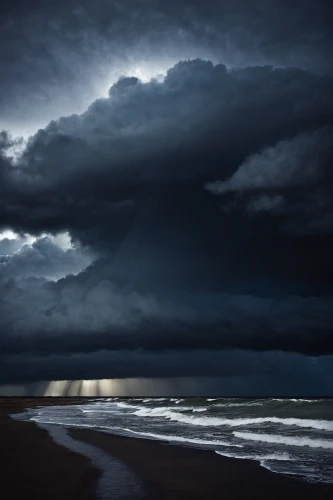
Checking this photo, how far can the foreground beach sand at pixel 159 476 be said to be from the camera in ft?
Result: 36.1

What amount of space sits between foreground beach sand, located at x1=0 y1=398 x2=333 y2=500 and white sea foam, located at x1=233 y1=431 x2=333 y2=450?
5.06 m

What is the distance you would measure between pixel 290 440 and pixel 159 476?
1101 centimetres

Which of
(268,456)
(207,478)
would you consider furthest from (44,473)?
(268,456)

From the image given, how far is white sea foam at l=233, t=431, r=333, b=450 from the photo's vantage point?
20461 mm

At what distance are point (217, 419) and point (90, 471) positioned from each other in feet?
80.3

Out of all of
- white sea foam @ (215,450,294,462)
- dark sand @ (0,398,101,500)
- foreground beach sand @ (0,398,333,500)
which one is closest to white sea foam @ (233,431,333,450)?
white sea foam @ (215,450,294,462)

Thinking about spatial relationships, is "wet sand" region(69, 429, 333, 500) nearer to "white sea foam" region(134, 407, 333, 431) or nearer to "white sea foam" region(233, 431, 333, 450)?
"white sea foam" region(233, 431, 333, 450)

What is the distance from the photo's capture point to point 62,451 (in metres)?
19.1

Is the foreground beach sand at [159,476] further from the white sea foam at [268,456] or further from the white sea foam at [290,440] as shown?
the white sea foam at [290,440]

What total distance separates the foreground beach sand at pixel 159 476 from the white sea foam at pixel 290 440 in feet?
16.6

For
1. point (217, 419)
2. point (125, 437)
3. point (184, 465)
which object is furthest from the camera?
point (217, 419)

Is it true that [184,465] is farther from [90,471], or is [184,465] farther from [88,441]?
[88,441]

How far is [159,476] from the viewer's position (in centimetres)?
1345

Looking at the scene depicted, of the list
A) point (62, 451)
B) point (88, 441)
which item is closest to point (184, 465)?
point (62, 451)
